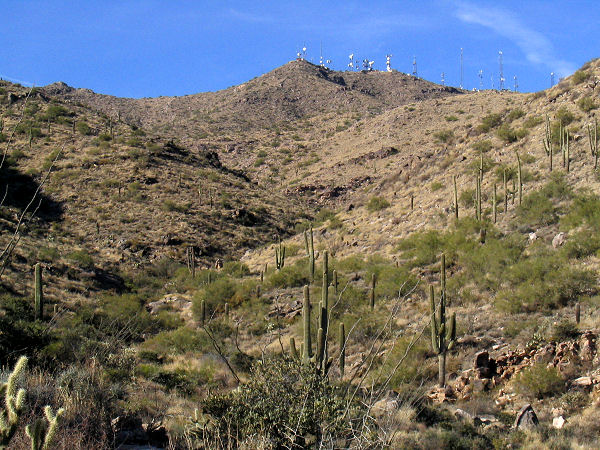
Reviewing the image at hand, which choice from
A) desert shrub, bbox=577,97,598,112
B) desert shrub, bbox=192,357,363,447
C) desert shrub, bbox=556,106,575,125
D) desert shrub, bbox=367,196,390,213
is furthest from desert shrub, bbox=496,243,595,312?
desert shrub, bbox=367,196,390,213

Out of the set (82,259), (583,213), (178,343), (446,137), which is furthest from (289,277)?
(446,137)

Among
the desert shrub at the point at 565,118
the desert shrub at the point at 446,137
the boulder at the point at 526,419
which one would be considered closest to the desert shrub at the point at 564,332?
the boulder at the point at 526,419

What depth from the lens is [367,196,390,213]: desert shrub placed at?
30703mm

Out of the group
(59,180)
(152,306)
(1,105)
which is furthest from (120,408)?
(1,105)

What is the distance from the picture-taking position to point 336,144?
203 feet

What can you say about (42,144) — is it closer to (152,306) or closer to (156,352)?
(152,306)

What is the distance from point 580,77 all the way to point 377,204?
509 inches

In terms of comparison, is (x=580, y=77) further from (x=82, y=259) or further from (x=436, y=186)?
(x=82, y=259)

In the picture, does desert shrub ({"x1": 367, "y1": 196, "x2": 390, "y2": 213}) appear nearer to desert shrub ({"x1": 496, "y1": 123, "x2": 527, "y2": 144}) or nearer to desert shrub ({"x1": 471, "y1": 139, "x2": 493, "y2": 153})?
desert shrub ({"x1": 471, "y1": 139, "x2": 493, "y2": 153})

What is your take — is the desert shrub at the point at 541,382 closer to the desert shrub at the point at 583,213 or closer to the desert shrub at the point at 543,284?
the desert shrub at the point at 543,284

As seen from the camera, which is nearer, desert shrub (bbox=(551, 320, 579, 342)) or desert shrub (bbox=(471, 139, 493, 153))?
desert shrub (bbox=(551, 320, 579, 342))

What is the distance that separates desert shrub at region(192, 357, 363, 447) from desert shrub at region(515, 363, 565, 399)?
5886 mm

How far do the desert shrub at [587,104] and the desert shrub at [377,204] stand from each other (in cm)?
1064

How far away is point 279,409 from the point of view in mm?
6270
